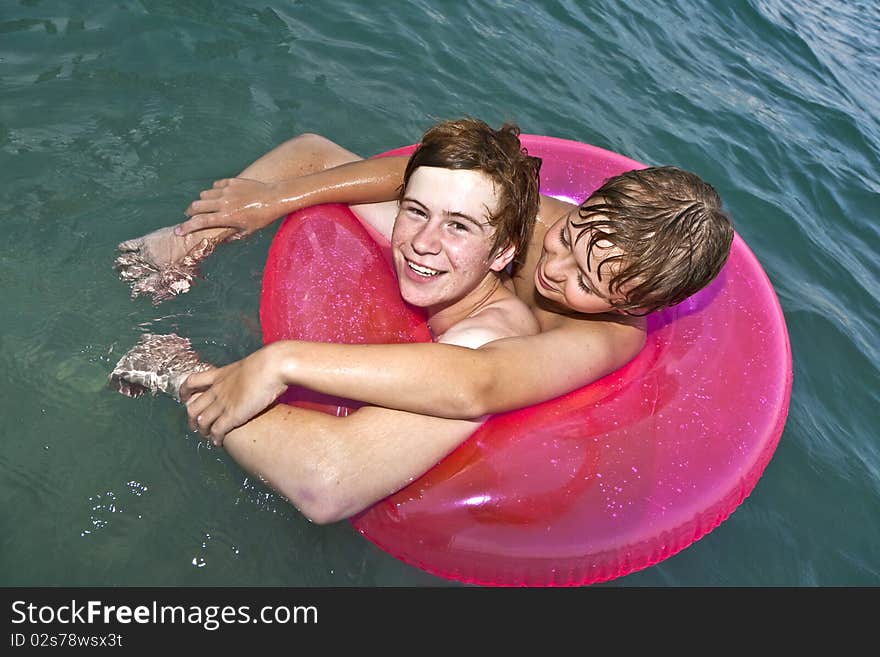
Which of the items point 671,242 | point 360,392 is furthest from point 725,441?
point 360,392

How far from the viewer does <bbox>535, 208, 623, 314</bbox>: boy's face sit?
262 centimetres

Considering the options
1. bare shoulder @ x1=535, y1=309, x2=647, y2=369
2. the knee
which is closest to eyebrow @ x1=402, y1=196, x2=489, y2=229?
bare shoulder @ x1=535, y1=309, x2=647, y2=369

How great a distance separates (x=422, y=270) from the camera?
2.85 metres

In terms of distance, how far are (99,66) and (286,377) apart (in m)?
3.08

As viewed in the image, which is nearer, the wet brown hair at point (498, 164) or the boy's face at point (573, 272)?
the boy's face at point (573, 272)

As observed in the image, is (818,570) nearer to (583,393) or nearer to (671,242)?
(583,393)

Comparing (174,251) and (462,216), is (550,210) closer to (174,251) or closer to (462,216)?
(462,216)

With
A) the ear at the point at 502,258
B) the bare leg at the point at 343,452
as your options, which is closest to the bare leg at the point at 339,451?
the bare leg at the point at 343,452

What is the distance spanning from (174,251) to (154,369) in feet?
2.28

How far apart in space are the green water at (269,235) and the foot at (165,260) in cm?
7

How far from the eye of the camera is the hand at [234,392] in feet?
8.00

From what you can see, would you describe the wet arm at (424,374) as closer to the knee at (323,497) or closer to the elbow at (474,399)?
the elbow at (474,399)

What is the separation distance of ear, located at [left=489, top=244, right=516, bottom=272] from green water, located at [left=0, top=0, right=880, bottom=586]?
3.97 feet
